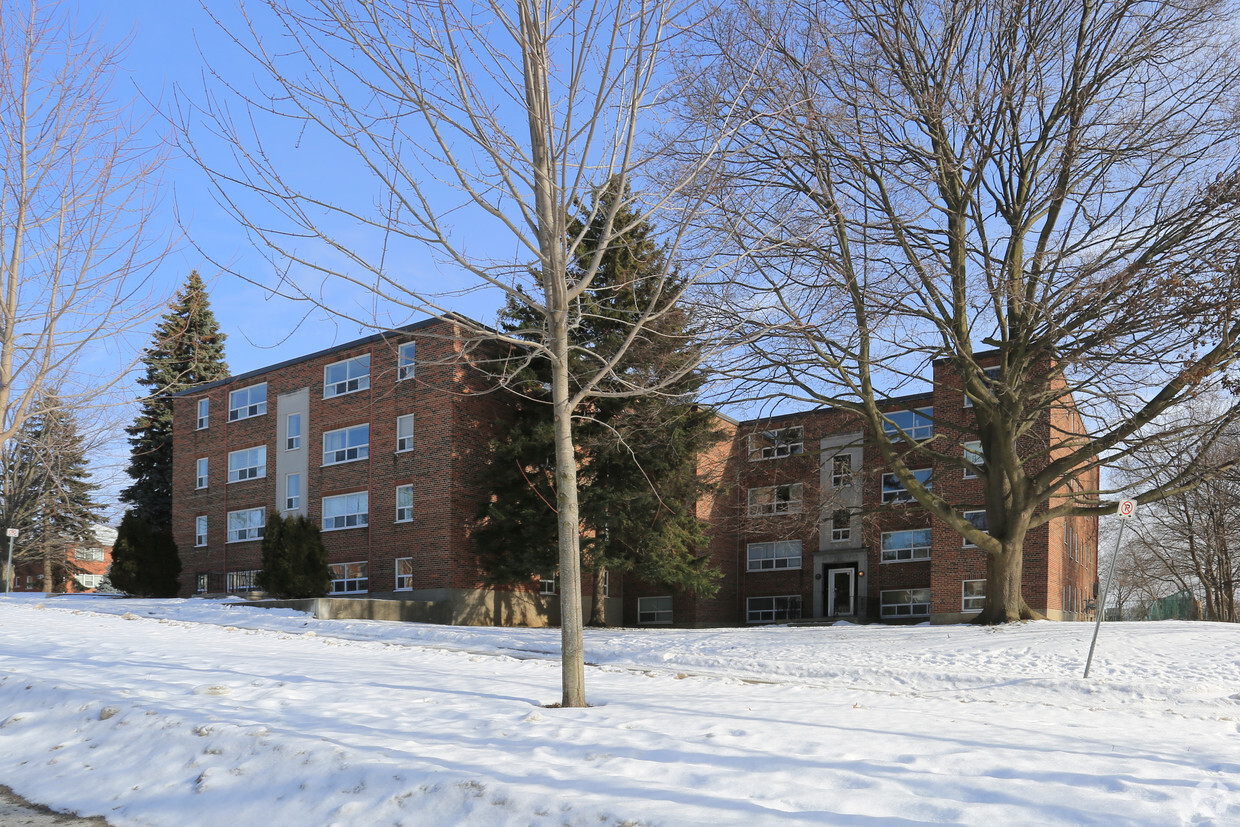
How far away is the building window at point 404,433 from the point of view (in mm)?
32375

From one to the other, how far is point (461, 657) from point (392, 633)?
713 centimetres

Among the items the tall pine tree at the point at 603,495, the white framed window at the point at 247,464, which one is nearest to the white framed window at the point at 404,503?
the tall pine tree at the point at 603,495

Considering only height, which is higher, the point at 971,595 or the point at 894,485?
the point at 894,485

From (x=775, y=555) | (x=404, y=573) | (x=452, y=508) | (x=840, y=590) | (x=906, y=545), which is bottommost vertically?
(x=840, y=590)

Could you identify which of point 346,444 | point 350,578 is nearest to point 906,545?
point 350,578

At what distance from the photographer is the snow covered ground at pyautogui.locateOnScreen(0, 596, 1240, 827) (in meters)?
5.25

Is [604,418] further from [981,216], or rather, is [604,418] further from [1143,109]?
[1143,109]

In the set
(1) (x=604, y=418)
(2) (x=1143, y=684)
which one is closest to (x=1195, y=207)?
(2) (x=1143, y=684)

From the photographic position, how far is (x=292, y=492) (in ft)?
119

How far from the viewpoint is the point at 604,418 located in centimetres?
2784

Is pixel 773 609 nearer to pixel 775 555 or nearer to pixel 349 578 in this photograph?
pixel 775 555

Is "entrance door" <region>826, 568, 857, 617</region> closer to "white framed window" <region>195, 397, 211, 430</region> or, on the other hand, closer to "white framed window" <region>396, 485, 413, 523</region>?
"white framed window" <region>396, 485, 413, 523</region>

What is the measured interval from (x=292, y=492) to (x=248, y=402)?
5.17m

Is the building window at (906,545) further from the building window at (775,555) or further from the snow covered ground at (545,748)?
the snow covered ground at (545,748)
